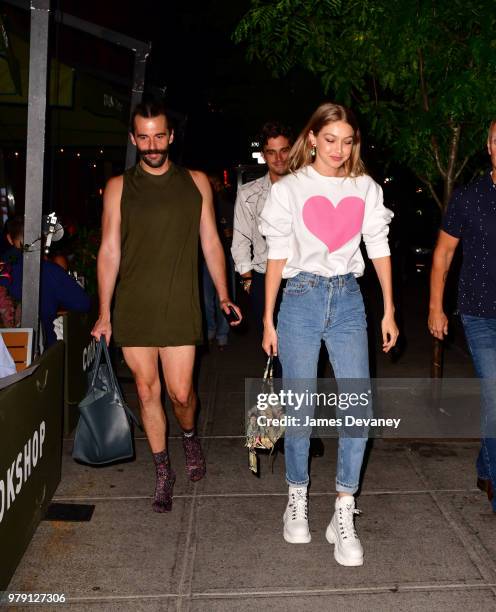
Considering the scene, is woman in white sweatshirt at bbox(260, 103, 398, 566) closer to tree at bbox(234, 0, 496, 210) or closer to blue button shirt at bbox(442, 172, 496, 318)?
blue button shirt at bbox(442, 172, 496, 318)

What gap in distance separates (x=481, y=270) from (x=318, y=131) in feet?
3.60

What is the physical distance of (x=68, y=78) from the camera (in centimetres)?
870

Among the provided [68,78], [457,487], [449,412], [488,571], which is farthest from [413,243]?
[488,571]

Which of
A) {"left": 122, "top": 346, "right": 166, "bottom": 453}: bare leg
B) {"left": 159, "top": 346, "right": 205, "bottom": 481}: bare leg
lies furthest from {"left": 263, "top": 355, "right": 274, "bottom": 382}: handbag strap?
{"left": 122, "top": 346, "right": 166, "bottom": 453}: bare leg

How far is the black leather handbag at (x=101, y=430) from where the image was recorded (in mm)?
4273

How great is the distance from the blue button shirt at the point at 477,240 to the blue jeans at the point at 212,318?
5.21m

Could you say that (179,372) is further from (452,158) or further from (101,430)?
(452,158)

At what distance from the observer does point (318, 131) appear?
3.76 m

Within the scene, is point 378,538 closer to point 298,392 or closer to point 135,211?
point 298,392

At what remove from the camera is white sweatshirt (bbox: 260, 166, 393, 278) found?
3756 millimetres

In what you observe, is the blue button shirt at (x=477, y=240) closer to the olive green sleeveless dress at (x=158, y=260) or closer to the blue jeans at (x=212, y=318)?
the olive green sleeveless dress at (x=158, y=260)

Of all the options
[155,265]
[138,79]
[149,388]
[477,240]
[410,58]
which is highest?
[138,79]

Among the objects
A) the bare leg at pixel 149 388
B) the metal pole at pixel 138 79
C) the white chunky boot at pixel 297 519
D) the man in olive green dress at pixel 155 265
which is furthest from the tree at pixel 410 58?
the white chunky boot at pixel 297 519

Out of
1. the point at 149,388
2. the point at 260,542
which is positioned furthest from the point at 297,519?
the point at 149,388
